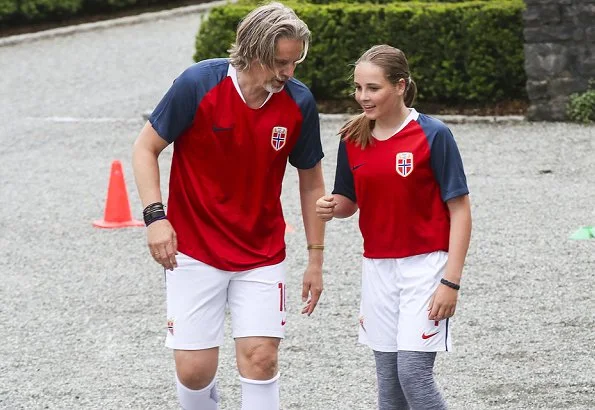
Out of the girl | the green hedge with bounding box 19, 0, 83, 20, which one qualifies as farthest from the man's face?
the green hedge with bounding box 19, 0, 83, 20

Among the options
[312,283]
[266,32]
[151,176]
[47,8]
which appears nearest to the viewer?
[266,32]

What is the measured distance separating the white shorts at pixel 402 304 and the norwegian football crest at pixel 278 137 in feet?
1.68

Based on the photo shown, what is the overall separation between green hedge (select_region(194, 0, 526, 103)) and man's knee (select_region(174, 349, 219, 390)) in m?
8.87

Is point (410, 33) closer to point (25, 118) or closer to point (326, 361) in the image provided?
point (25, 118)

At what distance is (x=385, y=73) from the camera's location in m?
4.42

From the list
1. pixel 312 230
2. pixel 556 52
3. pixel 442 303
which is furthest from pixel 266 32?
pixel 556 52

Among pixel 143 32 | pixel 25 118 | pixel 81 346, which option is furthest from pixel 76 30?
pixel 81 346

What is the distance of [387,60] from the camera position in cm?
443

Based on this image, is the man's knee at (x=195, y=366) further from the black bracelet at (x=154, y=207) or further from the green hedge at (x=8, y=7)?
the green hedge at (x=8, y=7)

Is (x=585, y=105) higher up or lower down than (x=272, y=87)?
lower down

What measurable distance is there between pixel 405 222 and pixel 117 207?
530cm

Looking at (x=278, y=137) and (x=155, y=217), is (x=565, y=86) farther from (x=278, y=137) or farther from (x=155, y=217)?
(x=155, y=217)

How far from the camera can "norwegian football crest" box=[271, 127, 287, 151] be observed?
4.55 m

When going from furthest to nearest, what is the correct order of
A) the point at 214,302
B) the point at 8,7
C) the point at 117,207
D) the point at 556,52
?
the point at 8,7 < the point at 556,52 < the point at 117,207 < the point at 214,302
